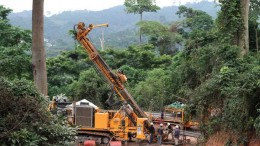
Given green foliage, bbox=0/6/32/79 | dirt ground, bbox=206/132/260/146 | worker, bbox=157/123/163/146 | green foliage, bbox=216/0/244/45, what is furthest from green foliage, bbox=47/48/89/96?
dirt ground, bbox=206/132/260/146

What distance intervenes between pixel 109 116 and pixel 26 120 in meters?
13.5

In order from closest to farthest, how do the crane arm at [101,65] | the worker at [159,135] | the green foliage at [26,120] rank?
the green foliage at [26,120], the crane arm at [101,65], the worker at [159,135]

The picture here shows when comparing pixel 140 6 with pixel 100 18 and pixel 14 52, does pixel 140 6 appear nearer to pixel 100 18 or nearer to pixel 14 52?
pixel 14 52

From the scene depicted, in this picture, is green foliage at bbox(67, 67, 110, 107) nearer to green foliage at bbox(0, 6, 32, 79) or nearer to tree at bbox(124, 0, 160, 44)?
green foliage at bbox(0, 6, 32, 79)

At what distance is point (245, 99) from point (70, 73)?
86.1 ft

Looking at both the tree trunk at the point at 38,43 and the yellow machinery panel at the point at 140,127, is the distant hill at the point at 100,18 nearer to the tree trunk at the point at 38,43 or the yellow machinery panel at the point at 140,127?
the yellow machinery panel at the point at 140,127

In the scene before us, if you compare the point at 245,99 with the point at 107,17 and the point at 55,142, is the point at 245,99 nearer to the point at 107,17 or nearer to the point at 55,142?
the point at 55,142

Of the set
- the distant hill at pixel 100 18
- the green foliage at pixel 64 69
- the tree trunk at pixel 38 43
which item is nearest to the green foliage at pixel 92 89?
the green foliage at pixel 64 69

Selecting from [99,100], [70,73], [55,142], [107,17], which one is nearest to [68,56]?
[70,73]

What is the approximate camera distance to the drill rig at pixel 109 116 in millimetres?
19391

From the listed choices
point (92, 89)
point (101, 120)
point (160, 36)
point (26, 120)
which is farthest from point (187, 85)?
point (160, 36)

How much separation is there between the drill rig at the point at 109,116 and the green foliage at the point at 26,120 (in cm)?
1164

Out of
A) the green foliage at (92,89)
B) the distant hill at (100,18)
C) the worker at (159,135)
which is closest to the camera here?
the worker at (159,135)

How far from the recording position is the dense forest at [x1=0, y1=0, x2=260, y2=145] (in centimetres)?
703
